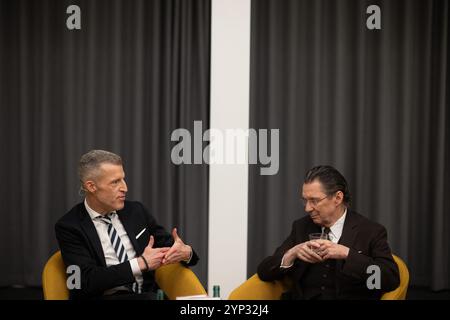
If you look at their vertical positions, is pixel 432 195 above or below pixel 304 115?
below

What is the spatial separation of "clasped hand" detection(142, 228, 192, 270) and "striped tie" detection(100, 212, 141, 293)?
0.17m

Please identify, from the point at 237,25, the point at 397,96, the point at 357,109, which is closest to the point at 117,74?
the point at 237,25

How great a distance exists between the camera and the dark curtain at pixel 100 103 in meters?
4.41

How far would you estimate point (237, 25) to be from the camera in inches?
146

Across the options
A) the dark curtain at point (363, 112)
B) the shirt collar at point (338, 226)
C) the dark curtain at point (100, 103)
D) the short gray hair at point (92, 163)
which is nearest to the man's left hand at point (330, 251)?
the shirt collar at point (338, 226)

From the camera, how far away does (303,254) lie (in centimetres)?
283

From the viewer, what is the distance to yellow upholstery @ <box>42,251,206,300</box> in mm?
3020

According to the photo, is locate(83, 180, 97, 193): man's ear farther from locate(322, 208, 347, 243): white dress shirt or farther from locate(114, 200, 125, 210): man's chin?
locate(322, 208, 347, 243): white dress shirt

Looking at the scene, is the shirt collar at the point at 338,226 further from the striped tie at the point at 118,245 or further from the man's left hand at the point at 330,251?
the striped tie at the point at 118,245

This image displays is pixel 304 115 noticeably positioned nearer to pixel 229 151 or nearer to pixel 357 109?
pixel 357 109

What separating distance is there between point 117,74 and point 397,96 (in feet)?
7.58

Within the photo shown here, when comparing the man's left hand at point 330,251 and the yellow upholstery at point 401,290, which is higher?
the man's left hand at point 330,251
